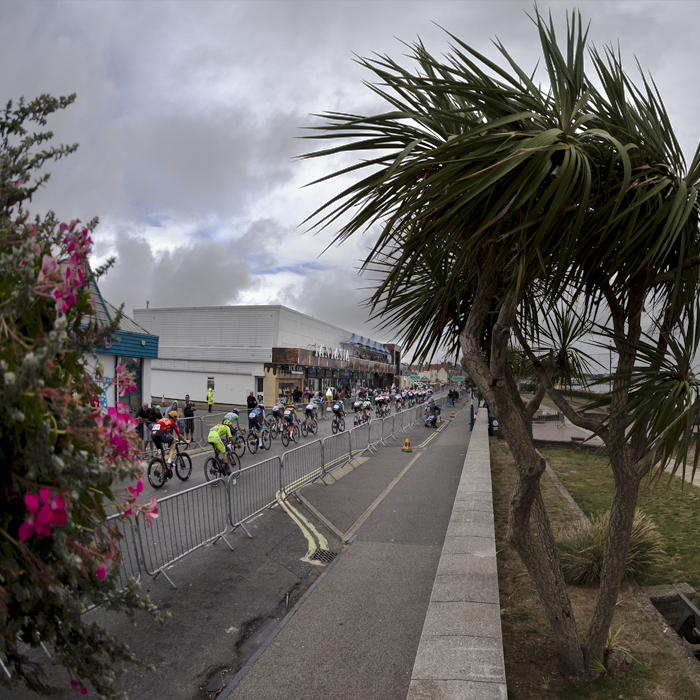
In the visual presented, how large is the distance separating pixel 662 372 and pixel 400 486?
905cm

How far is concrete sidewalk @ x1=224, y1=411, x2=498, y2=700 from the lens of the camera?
13.8 ft

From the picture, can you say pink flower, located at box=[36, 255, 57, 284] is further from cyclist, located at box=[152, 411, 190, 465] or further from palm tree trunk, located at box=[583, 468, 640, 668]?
cyclist, located at box=[152, 411, 190, 465]

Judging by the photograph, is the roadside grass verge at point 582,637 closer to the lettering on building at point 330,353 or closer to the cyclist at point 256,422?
the cyclist at point 256,422

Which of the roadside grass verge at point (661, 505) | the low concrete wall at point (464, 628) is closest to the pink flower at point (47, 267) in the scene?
the low concrete wall at point (464, 628)

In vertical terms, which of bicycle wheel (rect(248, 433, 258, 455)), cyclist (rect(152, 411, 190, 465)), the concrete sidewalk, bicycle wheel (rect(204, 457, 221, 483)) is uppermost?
cyclist (rect(152, 411, 190, 465))

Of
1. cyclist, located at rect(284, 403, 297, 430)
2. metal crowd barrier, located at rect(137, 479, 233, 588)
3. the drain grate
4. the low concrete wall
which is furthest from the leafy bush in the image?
cyclist, located at rect(284, 403, 297, 430)

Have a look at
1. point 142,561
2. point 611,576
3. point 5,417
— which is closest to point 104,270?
point 5,417

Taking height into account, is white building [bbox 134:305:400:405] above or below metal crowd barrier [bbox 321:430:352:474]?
above

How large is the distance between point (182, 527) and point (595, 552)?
5.23 meters

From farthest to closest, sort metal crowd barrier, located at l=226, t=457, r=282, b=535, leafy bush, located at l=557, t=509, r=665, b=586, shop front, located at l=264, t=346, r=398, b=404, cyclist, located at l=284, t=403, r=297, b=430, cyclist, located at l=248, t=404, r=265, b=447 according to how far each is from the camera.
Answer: shop front, located at l=264, t=346, r=398, b=404
cyclist, located at l=284, t=403, r=297, b=430
cyclist, located at l=248, t=404, r=265, b=447
metal crowd barrier, located at l=226, t=457, r=282, b=535
leafy bush, located at l=557, t=509, r=665, b=586

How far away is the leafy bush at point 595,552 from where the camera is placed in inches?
246

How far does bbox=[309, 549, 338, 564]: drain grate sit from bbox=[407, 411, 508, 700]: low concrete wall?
1.63 m

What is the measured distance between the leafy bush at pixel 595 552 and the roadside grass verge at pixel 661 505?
173 millimetres

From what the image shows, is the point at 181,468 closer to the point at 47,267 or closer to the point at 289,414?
the point at 289,414
